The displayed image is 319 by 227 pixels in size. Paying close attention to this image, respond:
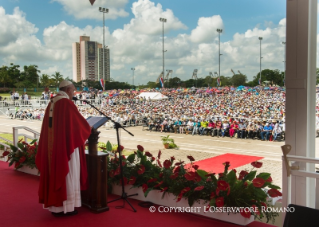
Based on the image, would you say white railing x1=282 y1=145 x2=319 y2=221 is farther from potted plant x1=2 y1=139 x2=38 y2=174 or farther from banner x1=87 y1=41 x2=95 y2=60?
banner x1=87 y1=41 x2=95 y2=60

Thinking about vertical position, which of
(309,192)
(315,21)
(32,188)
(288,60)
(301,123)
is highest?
(315,21)

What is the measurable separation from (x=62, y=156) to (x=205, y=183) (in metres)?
1.30

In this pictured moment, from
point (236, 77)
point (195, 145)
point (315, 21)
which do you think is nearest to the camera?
point (315, 21)

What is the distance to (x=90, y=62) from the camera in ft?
18.2

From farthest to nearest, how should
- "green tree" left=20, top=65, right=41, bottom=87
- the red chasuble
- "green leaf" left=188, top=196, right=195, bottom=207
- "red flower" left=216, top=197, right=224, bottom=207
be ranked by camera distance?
1. "green tree" left=20, top=65, right=41, bottom=87
2. "green leaf" left=188, top=196, right=195, bottom=207
3. the red chasuble
4. "red flower" left=216, top=197, right=224, bottom=207

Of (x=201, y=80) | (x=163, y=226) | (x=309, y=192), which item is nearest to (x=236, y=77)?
(x=201, y=80)

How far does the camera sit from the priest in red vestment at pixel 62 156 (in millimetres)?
2693

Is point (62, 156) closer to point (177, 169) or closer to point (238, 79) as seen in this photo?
point (177, 169)

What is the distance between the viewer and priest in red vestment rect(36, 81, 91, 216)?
2.69 m

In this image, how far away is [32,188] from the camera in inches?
149

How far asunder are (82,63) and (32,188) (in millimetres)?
2620

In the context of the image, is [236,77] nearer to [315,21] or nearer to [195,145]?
→ [315,21]

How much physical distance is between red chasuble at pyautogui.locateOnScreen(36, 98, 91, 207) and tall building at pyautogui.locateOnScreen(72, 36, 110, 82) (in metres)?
2.66

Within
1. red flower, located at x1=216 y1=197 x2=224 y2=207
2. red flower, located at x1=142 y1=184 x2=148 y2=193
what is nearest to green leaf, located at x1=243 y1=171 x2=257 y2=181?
red flower, located at x1=216 y1=197 x2=224 y2=207
